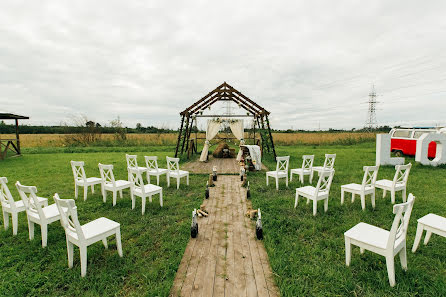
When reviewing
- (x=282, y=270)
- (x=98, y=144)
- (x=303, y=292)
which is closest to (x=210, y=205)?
(x=282, y=270)

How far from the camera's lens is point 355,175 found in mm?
8414

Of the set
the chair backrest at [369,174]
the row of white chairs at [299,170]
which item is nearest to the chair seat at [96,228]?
the row of white chairs at [299,170]

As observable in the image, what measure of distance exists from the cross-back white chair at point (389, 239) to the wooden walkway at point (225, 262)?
3.99ft

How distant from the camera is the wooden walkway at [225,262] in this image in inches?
95.3

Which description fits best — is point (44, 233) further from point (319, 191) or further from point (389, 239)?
point (319, 191)

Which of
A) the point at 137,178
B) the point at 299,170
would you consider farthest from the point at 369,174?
the point at 137,178

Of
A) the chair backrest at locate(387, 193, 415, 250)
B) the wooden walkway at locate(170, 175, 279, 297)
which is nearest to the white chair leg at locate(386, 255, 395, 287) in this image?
the chair backrest at locate(387, 193, 415, 250)

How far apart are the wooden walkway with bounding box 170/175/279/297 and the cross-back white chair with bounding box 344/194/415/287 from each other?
47.9 inches

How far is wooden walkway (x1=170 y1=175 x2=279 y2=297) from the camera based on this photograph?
2.42 metres

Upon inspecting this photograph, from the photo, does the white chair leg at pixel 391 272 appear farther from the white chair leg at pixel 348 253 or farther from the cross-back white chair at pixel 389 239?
the white chair leg at pixel 348 253

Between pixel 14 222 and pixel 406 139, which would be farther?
pixel 406 139

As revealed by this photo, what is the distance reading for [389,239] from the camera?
244 centimetres

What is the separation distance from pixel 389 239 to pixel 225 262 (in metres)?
2.04

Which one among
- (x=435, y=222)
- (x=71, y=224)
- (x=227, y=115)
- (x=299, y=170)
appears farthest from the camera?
(x=227, y=115)
